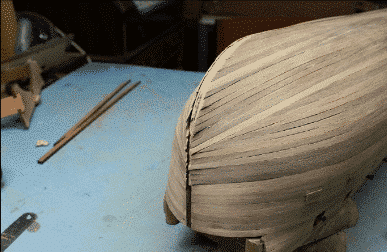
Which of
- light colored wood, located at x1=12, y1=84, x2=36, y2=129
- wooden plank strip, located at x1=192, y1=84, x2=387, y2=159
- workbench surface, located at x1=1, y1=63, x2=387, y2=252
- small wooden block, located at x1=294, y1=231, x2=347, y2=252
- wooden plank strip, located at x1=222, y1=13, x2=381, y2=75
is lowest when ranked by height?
workbench surface, located at x1=1, y1=63, x2=387, y2=252

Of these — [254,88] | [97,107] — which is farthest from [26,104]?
[254,88]

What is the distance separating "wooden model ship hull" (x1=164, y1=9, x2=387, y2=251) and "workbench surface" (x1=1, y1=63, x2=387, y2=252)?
0.45m

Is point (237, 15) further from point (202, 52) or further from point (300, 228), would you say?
point (300, 228)

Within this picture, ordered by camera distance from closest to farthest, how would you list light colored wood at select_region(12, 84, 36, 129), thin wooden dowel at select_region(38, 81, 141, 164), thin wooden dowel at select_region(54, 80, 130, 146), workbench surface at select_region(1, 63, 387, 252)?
workbench surface at select_region(1, 63, 387, 252) → thin wooden dowel at select_region(38, 81, 141, 164) → thin wooden dowel at select_region(54, 80, 130, 146) → light colored wood at select_region(12, 84, 36, 129)

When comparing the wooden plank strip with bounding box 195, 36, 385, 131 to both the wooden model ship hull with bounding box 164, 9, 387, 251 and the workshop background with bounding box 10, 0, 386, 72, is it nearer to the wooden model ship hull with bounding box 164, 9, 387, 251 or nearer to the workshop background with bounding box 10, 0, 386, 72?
the wooden model ship hull with bounding box 164, 9, 387, 251

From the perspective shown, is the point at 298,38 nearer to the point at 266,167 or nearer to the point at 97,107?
the point at 266,167

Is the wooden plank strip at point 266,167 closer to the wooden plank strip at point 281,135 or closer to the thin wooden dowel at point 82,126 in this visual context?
the wooden plank strip at point 281,135

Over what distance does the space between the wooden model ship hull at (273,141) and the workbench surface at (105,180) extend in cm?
45

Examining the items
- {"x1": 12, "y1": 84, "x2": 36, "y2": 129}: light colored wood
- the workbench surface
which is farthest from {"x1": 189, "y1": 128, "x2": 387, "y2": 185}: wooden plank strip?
{"x1": 12, "y1": 84, "x2": 36, "y2": 129}: light colored wood

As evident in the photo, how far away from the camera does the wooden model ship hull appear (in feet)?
4.29

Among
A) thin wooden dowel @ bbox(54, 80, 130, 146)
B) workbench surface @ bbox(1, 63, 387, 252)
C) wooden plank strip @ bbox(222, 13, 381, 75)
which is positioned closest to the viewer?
wooden plank strip @ bbox(222, 13, 381, 75)

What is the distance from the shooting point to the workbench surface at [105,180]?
1871 mm

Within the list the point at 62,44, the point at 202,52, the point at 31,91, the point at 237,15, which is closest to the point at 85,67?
the point at 62,44

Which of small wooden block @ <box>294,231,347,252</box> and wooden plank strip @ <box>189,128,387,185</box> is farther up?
wooden plank strip @ <box>189,128,387,185</box>
